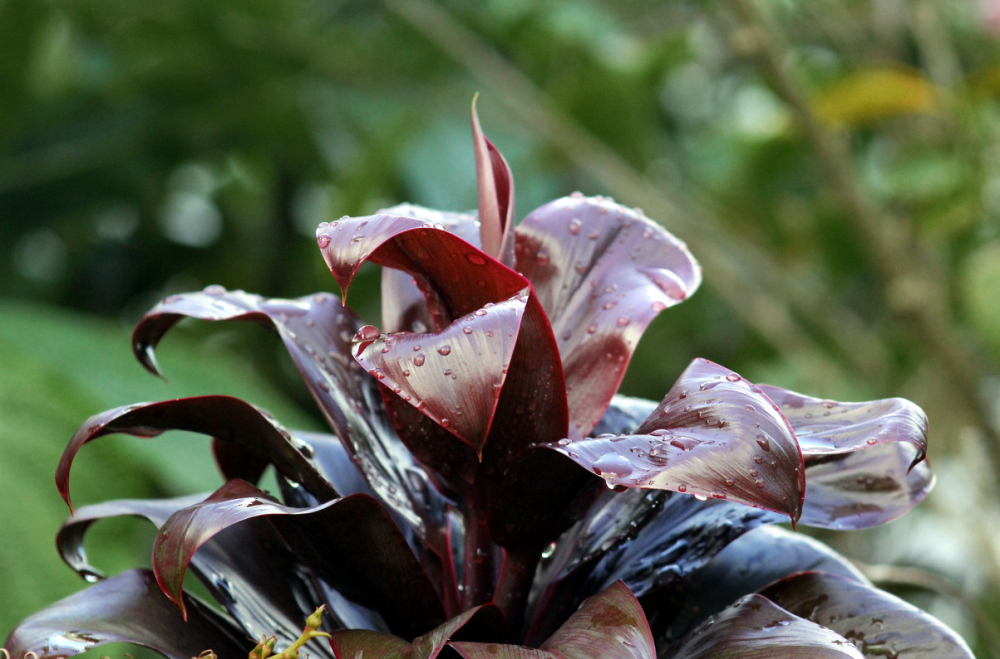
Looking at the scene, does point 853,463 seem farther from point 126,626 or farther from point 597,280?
point 126,626

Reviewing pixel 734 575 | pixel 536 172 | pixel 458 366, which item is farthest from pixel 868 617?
pixel 536 172

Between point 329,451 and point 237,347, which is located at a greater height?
point 329,451

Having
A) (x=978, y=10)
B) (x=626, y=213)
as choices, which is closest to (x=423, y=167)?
(x=626, y=213)

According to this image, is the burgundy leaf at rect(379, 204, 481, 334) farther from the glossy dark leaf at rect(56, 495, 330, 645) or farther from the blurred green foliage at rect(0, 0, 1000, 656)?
the blurred green foliage at rect(0, 0, 1000, 656)

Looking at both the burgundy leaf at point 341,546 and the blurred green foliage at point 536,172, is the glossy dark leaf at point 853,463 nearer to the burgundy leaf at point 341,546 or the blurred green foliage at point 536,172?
the burgundy leaf at point 341,546

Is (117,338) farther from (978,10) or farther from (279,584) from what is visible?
(978,10)

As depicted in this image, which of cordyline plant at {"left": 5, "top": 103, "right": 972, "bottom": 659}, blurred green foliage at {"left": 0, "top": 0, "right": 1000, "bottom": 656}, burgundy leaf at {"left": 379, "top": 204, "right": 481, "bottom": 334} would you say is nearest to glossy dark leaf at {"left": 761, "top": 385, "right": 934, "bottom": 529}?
cordyline plant at {"left": 5, "top": 103, "right": 972, "bottom": 659}

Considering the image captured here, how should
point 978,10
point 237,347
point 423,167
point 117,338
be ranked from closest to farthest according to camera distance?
point 117,338 < point 423,167 < point 237,347 < point 978,10
